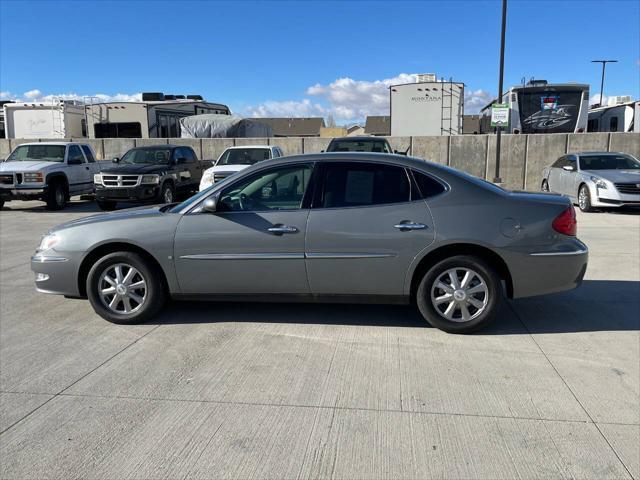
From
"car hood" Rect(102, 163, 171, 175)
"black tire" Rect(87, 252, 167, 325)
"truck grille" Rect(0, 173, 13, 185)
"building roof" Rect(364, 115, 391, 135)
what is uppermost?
"building roof" Rect(364, 115, 391, 135)

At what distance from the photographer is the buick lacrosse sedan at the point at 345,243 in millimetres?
4703

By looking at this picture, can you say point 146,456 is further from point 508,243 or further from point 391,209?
point 508,243

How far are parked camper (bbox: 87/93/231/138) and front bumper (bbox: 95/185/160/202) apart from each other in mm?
9144

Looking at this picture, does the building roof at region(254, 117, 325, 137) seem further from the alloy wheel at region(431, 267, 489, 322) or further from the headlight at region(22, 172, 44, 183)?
the alloy wheel at region(431, 267, 489, 322)

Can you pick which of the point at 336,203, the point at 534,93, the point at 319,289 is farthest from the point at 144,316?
the point at 534,93

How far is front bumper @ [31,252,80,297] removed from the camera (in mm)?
5137

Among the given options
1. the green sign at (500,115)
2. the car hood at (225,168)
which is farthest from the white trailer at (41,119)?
the green sign at (500,115)

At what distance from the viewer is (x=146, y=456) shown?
2.99m

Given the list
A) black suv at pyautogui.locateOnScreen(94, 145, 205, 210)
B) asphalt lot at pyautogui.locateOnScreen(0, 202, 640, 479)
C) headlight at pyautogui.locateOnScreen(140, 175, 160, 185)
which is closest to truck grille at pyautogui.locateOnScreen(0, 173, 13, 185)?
black suv at pyautogui.locateOnScreen(94, 145, 205, 210)

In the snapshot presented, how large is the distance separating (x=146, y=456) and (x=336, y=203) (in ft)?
8.66

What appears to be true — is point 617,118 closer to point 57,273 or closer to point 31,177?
point 31,177

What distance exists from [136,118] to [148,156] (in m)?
8.18

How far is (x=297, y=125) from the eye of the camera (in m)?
77.1

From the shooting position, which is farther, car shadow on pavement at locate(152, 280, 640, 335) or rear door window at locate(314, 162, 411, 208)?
car shadow on pavement at locate(152, 280, 640, 335)
